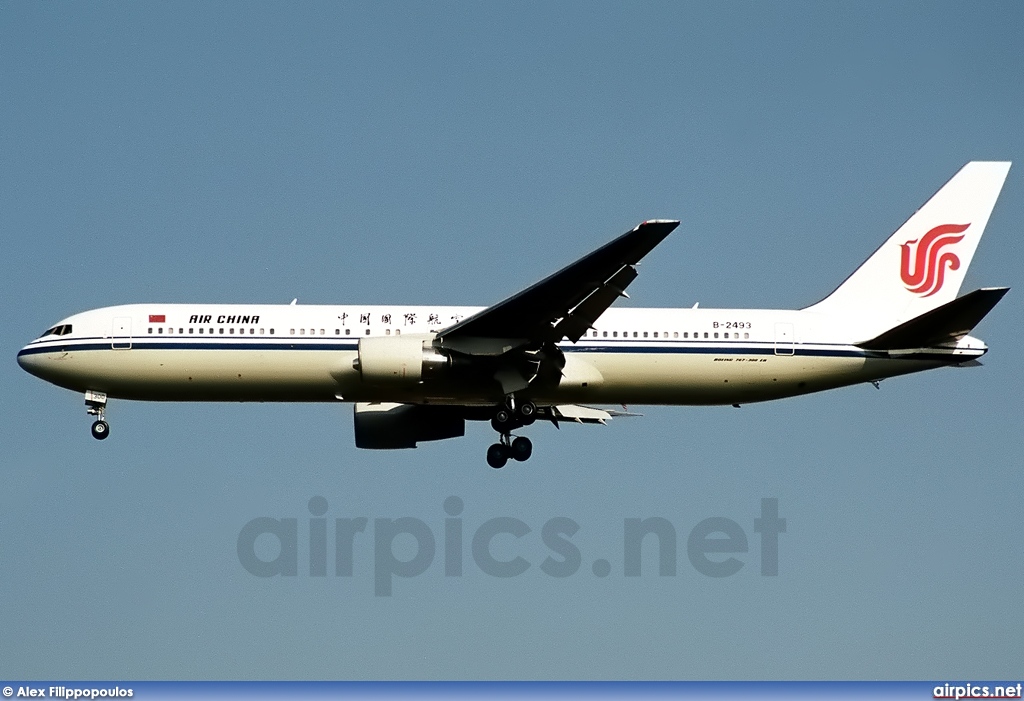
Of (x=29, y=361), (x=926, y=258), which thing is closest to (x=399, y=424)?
(x=29, y=361)

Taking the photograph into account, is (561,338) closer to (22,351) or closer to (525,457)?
(525,457)

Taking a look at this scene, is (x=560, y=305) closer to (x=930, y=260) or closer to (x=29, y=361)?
(x=930, y=260)

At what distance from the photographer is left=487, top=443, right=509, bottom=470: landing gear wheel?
40.9 m

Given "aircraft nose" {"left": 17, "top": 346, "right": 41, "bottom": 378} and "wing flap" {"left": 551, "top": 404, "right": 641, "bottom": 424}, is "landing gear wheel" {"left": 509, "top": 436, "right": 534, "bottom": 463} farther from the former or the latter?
"aircraft nose" {"left": 17, "top": 346, "right": 41, "bottom": 378}

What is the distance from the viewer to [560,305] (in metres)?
37.9

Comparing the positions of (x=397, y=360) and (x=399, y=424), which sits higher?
(x=397, y=360)

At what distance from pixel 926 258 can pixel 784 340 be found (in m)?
5.67

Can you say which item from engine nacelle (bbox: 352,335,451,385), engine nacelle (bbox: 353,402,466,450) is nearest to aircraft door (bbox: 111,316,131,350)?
engine nacelle (bbox: 352,335,451,385)

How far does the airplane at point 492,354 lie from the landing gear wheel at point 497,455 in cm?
4

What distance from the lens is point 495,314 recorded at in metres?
37.7

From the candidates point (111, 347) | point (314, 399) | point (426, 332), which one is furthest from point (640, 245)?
point (111, 347)

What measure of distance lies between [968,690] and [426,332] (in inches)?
668

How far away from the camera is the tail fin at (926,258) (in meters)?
42.4

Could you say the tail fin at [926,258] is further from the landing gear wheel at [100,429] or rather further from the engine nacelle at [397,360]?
the landing gear wheel at [100,429]
